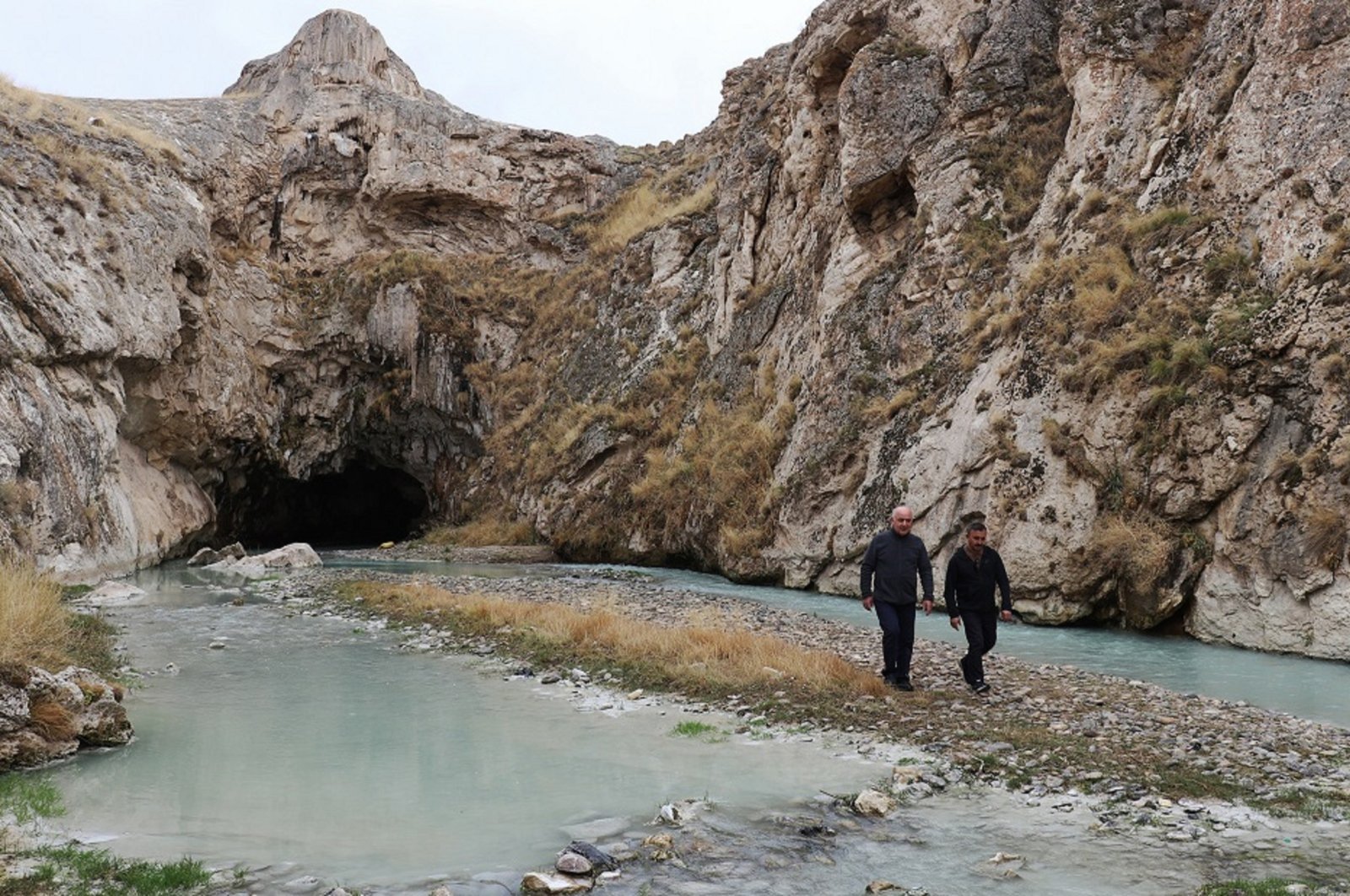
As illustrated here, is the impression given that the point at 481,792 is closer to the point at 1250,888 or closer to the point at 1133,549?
the point at 1250,888

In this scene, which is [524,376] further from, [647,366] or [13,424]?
[13,424]

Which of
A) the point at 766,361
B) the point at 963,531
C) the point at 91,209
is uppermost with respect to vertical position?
the point at 91,209

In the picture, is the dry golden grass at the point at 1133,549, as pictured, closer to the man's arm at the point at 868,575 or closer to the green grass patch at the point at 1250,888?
the man's arm at the point at 868,575

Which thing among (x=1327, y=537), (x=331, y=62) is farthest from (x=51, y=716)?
(x=331, y=62)

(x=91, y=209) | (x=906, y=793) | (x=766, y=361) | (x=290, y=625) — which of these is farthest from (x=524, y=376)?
(x=906, y=793)

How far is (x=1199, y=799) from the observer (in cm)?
718

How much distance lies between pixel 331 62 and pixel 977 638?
54250 millimetres

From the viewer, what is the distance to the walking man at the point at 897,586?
10.7m

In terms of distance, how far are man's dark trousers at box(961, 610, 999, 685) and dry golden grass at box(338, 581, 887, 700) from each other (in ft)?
3.45

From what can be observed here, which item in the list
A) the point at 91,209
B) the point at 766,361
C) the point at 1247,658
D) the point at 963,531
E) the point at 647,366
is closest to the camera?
the point at 1247,658

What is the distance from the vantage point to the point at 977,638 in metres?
10.8

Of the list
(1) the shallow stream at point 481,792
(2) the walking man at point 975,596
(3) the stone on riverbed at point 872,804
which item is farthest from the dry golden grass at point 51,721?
(2) the walking man at point 975,596

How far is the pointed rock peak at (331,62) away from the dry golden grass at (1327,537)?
5174 centimetres

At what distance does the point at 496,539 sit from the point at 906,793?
1326 inches
